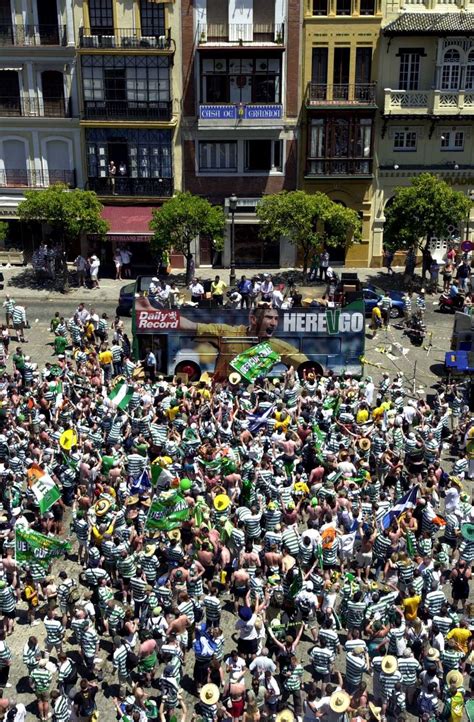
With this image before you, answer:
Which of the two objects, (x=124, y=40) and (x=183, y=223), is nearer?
(x=183, y=223)

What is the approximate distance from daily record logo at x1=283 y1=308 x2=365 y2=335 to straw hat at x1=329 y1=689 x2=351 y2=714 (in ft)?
57.0

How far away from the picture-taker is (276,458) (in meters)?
22.5

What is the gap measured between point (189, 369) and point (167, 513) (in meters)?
12.4

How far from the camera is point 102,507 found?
19078 millimetres

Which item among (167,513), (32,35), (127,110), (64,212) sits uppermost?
(32,35)

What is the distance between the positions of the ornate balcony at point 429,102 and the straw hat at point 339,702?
3593 cm

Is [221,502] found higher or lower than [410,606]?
higher

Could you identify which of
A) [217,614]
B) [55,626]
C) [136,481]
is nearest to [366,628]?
[217,614]

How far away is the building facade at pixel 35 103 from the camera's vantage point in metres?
44.7

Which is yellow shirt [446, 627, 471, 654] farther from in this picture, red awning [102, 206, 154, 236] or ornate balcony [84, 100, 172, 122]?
ornate balcony [84, 100, 172, 122]

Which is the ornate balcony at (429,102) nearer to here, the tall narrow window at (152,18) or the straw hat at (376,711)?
the tall narrow window at (152,18)

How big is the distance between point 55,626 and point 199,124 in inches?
1309

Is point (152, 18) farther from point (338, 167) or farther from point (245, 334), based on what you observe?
point (245, 334)

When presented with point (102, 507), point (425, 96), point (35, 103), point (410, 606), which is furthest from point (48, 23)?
point (410, 606)
